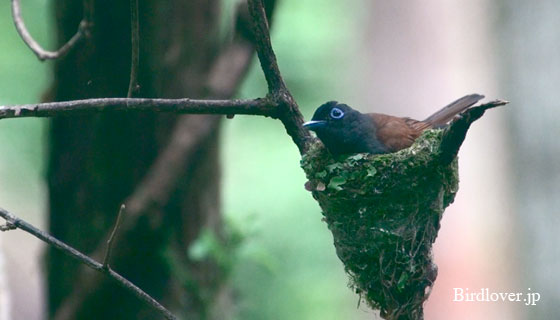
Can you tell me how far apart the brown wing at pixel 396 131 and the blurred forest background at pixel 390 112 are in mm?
1120

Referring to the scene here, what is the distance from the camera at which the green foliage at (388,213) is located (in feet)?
10.5

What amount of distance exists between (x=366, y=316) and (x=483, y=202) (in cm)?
286

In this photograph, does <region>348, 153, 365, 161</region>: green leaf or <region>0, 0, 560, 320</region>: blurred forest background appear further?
<region>0, 0, 560, 320</region>: blurred forest background

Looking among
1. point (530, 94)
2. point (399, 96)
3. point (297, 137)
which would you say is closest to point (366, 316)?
point (399, 96)

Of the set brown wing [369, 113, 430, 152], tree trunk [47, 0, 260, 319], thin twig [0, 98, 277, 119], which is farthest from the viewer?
tree trunk [47, 0, 260, 319]

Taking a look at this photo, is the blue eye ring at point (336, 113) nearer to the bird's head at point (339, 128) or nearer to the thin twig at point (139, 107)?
the bird's head at point (339, 128)

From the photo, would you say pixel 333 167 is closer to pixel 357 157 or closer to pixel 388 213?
→ pixel 357 157

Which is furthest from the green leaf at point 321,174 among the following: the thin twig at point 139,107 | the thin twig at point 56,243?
the thin twig at point 56,243

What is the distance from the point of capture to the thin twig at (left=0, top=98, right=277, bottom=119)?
8.52ft

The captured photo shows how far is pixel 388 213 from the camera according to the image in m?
3.61

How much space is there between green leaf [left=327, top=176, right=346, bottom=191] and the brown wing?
0.80 metres

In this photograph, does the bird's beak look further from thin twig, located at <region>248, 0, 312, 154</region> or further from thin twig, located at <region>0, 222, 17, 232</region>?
thin twig, located at <region>0, 222, 17, 232</region>

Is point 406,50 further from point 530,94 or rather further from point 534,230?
point 534,230

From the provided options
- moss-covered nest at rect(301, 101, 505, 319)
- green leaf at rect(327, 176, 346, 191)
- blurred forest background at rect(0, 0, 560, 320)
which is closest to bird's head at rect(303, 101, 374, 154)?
moss-covered nest at rect(301, 101, 505, 319)
